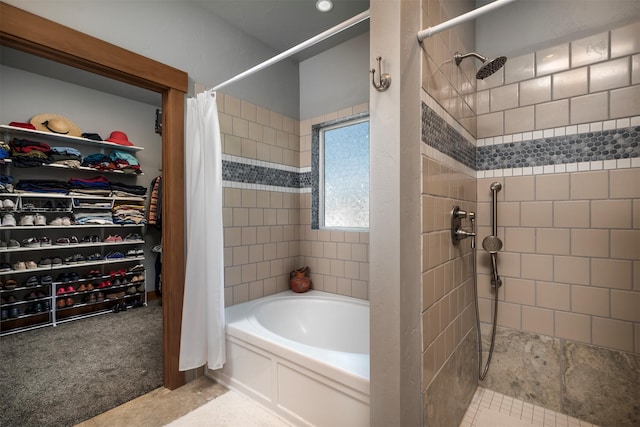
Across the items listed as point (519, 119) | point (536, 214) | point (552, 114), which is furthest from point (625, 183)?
point (519, 119)

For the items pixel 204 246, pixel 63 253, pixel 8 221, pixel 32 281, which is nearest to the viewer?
pixel 204 246

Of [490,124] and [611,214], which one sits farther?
[490,124]

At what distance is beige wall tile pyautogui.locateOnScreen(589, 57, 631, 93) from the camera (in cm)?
142

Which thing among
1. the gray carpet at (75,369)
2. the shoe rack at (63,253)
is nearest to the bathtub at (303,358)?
the gray carpet at (75,369)

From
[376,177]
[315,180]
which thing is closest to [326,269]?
[315,180]

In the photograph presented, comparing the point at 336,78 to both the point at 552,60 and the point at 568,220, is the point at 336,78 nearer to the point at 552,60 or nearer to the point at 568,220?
the point at 552,60

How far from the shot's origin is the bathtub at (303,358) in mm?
1338

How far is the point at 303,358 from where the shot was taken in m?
1.46

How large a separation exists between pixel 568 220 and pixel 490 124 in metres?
0.69

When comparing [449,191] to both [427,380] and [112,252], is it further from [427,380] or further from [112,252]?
[112,252]

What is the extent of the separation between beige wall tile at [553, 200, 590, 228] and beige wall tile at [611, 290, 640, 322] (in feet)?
1.18

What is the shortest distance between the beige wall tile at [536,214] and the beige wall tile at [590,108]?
1.50 ft

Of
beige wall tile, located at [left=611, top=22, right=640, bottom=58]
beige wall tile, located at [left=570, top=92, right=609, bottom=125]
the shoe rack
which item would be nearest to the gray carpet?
the shoe rack

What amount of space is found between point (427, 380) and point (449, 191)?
80 cm
